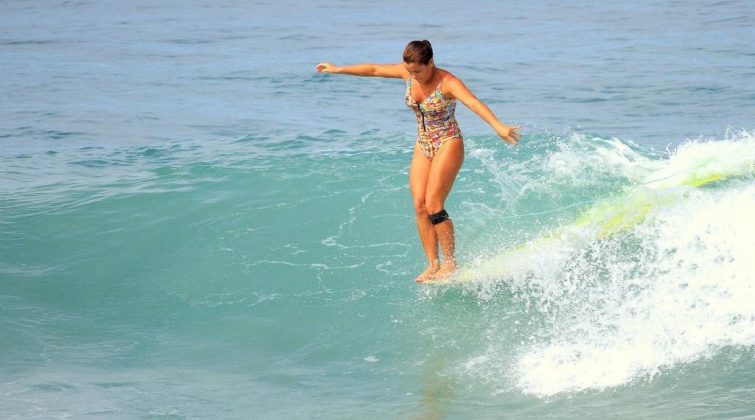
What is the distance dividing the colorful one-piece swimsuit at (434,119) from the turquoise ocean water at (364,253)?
103 centimetres

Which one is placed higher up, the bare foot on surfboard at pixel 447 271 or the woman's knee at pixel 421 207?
the woman's knee at pixel 421 207

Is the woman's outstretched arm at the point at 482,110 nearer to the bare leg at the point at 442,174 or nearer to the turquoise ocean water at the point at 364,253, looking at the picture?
the bare leg at the point at 442,174

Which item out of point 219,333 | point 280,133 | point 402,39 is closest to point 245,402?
point 219,333

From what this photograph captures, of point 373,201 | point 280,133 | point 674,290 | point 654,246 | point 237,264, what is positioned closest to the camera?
point 674,290

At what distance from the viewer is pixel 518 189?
970 cm

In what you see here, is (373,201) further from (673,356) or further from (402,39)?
(402,39)

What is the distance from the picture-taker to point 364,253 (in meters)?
8.19

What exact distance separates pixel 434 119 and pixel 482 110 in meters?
0.52

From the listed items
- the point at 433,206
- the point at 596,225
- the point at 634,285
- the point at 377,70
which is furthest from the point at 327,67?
the point at 634,285

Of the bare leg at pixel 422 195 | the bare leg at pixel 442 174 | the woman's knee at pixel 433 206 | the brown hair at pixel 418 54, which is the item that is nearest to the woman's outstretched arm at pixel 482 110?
the brown hair at pixel 418 54

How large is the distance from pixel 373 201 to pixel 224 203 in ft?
A: 4.64

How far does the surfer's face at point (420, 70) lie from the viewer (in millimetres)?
6473

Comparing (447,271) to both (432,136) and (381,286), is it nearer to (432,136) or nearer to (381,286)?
(381,286)

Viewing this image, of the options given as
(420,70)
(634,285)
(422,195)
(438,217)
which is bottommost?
(634,285)
